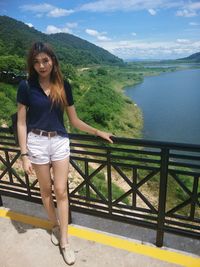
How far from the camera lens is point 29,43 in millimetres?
2557

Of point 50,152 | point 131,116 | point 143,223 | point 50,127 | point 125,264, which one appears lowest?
point 131,116

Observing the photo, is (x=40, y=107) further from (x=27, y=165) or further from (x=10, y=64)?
(x=10, y=64)

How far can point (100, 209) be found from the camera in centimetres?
322

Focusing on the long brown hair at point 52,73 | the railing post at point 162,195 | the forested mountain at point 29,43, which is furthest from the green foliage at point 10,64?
the railing post at point 162,195

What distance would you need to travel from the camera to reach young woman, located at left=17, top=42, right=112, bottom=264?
7.82 ft

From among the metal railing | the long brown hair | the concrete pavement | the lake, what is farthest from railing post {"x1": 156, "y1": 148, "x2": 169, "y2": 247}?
the lake

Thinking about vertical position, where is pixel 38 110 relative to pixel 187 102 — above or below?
above

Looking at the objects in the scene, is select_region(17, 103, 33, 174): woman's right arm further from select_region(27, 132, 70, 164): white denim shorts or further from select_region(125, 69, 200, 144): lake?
select_region(125, 69, 200, 144): lake

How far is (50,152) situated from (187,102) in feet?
157

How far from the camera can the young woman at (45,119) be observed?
93.8 inches

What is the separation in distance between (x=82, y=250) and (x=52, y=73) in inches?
70.3

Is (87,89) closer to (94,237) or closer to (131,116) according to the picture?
(131,116)

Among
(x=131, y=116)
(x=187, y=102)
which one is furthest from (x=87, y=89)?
(x=187, y=102)

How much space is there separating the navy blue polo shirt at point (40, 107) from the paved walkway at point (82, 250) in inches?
50.4
